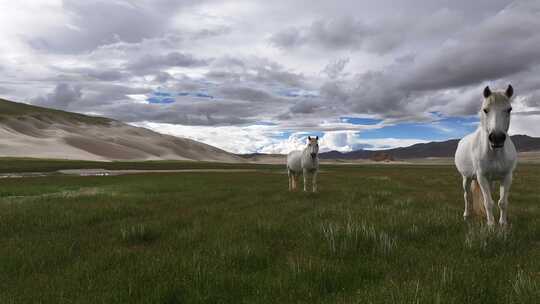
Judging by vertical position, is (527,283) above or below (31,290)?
above

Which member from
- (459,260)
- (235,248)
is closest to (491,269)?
(459,260)

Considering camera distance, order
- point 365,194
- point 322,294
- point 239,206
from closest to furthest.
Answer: point 322,294, point 239,206, point 365,194

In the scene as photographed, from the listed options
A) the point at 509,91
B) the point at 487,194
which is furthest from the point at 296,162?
the point at 509,91

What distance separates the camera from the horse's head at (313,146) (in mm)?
19981

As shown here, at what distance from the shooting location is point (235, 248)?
6457mm

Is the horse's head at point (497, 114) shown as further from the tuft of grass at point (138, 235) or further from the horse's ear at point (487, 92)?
the tuft of grass at point (138, 235)

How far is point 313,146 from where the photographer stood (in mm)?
20172

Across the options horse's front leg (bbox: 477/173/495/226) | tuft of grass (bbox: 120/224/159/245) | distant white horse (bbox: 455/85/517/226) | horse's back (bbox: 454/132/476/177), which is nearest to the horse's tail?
distant white horse (bbox: 455/85/517/226)

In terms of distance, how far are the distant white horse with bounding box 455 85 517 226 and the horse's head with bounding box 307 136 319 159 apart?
1012 centimetres

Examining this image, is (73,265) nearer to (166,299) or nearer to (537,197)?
(166,299)

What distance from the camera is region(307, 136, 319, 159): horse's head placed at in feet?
65.6

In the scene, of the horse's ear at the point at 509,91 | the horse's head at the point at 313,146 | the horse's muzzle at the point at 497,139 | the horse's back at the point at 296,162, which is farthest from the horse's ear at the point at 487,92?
the horse's back at the point at 296,162

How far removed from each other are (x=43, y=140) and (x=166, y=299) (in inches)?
7629

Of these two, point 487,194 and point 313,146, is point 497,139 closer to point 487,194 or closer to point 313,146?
point 487,194
